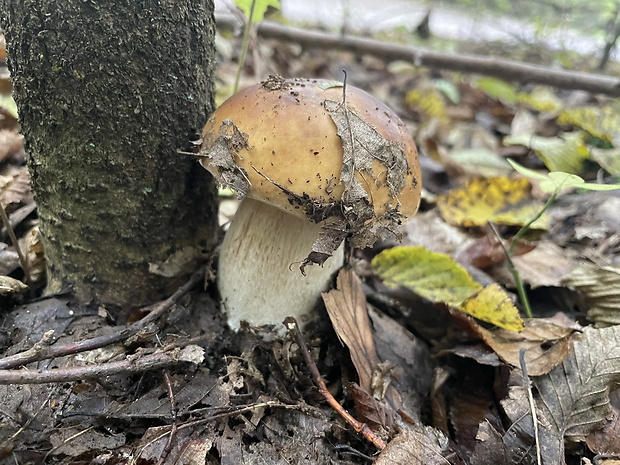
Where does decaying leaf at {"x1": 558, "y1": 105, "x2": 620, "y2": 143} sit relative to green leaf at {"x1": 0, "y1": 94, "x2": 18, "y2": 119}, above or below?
above

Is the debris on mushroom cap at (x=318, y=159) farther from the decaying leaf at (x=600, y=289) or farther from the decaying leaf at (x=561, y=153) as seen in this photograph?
the decaying leaf at (x=561, y=153)

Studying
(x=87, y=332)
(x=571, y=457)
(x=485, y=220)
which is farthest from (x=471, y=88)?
(x=87, y=332)

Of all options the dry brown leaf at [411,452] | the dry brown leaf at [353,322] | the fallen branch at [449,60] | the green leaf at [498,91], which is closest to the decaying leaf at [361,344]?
the dry brown leaf at [353,322]

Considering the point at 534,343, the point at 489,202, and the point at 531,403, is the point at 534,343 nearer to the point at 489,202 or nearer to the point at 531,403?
the point at 531,403

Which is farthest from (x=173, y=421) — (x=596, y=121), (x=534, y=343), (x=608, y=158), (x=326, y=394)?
(x=596, y=121)

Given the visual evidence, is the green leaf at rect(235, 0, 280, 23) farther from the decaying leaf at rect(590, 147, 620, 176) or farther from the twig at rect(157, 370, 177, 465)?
the decaying leaf at rect(590, 147, 620, 176)

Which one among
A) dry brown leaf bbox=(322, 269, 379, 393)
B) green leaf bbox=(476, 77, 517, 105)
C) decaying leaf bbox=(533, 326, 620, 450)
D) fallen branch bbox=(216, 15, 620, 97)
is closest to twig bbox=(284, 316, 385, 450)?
dry brown leaf bbox=(322, 269, 379, 393)

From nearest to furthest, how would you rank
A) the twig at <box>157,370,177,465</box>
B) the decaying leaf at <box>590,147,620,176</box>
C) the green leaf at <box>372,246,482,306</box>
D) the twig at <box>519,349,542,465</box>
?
the twig at <box>157,370,177,465</box>, the twig at <box>519,349,542,465</box>, the green leaf at <box>372,246,482,306</box>, the decaying leaf at <box>590,147,620,176</box>
